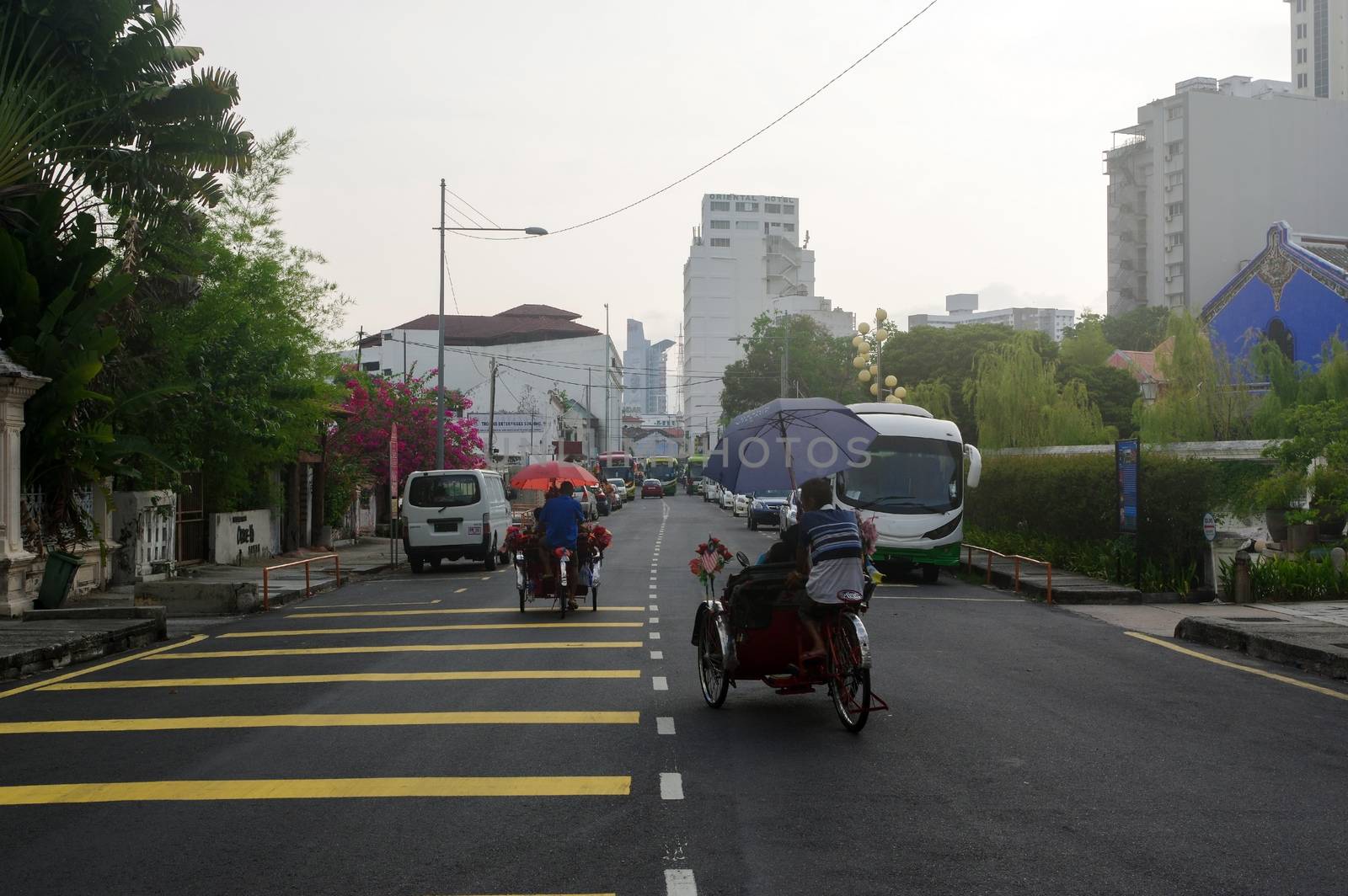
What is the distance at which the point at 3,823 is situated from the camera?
653cm

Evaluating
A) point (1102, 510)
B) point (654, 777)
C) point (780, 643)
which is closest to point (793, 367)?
point (1102, 510)

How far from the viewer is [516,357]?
105 metres

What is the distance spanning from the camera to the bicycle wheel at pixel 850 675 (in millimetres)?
8484

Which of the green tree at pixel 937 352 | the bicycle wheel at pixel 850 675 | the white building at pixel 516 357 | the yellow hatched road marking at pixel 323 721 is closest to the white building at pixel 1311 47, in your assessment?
the green tree at pixel 937 352

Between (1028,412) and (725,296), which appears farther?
(725,296)

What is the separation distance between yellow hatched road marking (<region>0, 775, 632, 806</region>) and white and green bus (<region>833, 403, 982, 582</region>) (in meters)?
16.2

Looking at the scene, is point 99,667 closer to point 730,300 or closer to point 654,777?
point 654,777

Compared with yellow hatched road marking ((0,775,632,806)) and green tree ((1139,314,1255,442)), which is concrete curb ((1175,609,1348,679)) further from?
green tree ((1139,314,1255,442))

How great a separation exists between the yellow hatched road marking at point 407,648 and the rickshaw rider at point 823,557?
14.9 feet

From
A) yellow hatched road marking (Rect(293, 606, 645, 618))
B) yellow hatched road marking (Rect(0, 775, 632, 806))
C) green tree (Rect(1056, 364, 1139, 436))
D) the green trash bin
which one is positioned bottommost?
yellow hatched road marking (Rect(293, 606, 645, 618))

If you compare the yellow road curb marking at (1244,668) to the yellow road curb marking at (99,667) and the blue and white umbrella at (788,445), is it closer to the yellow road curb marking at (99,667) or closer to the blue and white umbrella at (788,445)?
the blue and white umbrella at (788,445)

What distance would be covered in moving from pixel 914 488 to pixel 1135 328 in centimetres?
7126

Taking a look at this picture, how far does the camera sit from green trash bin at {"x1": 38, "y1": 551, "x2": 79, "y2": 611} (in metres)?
16.9

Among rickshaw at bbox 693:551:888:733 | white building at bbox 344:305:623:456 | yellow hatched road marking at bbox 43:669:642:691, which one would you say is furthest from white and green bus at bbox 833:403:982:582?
white building at bbox 344:305:623:456
